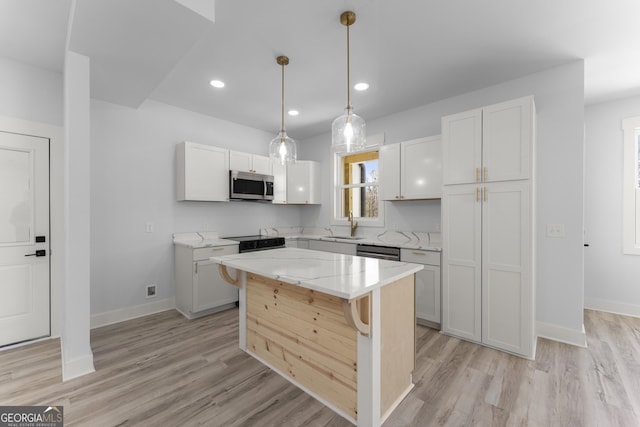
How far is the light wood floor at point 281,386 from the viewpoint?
5.65ft

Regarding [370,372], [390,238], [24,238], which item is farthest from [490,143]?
[24,238]

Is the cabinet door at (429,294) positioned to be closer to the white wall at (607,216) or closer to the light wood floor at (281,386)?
the light wood floor at (281,386)

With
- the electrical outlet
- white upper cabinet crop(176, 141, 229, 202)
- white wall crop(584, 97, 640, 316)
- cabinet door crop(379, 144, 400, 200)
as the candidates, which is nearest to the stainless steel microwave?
white upper cabinet crop(176, 141, 229, 202)

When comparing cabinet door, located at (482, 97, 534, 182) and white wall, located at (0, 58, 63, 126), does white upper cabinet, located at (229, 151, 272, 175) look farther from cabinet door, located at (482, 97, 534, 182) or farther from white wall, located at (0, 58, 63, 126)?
cabinet door, located at (482, 97, 534, 182)

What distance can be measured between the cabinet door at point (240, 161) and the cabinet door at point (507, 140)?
10.0 ft

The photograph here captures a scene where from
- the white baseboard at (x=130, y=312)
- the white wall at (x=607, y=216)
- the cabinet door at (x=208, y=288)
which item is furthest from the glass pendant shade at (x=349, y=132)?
the white wall at (x=607, y=216)

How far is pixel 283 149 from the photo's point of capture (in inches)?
94.7

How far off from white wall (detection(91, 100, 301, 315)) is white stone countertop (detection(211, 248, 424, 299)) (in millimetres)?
1896

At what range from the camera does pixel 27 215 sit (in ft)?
8.86

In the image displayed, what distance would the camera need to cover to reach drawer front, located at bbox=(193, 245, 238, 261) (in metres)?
3.32

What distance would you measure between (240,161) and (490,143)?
10.3 feet

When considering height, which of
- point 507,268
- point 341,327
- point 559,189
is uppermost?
point 559,189

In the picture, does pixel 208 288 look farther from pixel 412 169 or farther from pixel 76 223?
Answer: pixel 412 169

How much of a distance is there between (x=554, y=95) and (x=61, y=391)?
4893 millimetres
